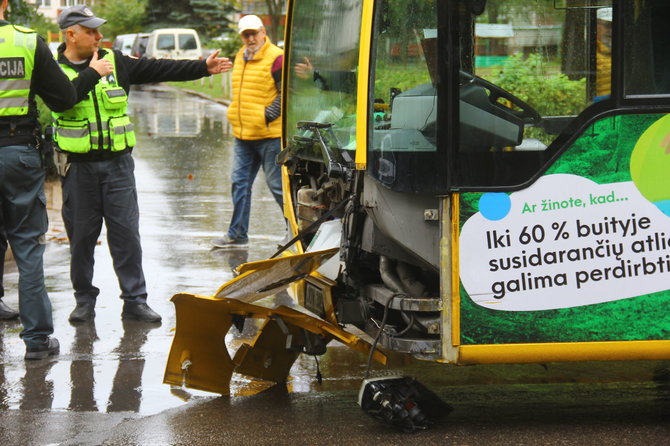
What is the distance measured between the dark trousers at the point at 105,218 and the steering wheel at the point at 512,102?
10.1 feet

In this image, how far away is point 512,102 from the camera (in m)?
4.64

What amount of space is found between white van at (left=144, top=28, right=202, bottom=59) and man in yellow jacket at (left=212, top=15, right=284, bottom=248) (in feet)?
102

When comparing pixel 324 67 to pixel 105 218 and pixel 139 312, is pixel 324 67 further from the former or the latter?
pixel 139 312

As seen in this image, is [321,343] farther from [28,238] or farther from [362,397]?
[28,238]

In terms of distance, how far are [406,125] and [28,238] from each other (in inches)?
102

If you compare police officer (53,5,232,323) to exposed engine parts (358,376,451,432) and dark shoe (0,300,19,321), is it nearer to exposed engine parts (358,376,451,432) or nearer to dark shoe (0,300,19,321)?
dark shoe (0,300,19,321)

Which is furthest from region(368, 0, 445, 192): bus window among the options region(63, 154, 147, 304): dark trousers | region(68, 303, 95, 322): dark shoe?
region(68, 303, 95, 322): dark shoe

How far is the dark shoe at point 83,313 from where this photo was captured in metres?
7.08

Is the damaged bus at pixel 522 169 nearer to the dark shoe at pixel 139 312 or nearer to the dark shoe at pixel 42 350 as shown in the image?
the dark shoe at pixel 42 350

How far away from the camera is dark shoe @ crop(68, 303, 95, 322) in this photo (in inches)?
279

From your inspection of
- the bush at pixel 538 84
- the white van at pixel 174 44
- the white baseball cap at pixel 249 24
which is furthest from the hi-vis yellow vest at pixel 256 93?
the white van at pixel 174 44

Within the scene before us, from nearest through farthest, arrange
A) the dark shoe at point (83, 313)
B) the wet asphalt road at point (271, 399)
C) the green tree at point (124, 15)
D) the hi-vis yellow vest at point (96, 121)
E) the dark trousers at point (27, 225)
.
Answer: the wet asphalt road at point (271, 399) → the dark trousers at point (27, 225) → the hi-vis yellow vest at point (96, 121) → the dark shoe at point (83, 313) → the green tree at point (124, 15)

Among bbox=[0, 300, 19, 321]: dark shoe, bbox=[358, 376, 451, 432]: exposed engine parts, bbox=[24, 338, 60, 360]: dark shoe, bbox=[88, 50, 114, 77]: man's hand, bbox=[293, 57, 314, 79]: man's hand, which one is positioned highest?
bbox=[293, 57, 314, 79]: man's hand

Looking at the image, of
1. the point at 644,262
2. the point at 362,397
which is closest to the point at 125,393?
the point at 362,397
